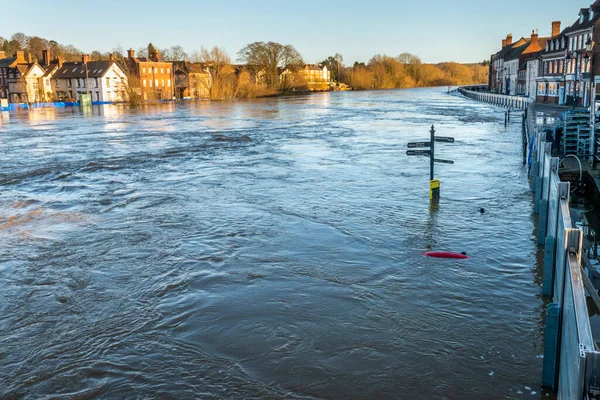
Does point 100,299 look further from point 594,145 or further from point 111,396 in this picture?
point 594,145

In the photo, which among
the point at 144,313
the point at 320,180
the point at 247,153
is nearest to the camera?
the point at 144,313

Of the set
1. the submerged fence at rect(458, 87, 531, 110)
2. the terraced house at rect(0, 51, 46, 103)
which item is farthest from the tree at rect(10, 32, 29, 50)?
the submerged fence at rect(458, 87, 531, 110)

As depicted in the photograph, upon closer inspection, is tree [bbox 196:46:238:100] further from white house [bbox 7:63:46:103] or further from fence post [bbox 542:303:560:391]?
fence post [bbox 542:303:560:391]

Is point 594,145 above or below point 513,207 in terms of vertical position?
above

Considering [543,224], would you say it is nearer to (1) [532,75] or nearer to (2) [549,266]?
(2) [549,266]

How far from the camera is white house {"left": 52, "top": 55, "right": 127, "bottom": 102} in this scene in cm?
9200

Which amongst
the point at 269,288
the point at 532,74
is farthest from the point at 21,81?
the point at 269,288

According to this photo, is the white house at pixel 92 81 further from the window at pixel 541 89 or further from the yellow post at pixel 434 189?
the yellow post at pixel 434 189

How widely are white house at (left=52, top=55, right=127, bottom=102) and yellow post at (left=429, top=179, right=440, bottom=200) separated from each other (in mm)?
81267

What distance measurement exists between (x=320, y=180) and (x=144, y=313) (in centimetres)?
1200

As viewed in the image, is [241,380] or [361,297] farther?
[361,297]

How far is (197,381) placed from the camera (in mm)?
6938

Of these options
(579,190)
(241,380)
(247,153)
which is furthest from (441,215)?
(247,153)

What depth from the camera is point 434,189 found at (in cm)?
1617
